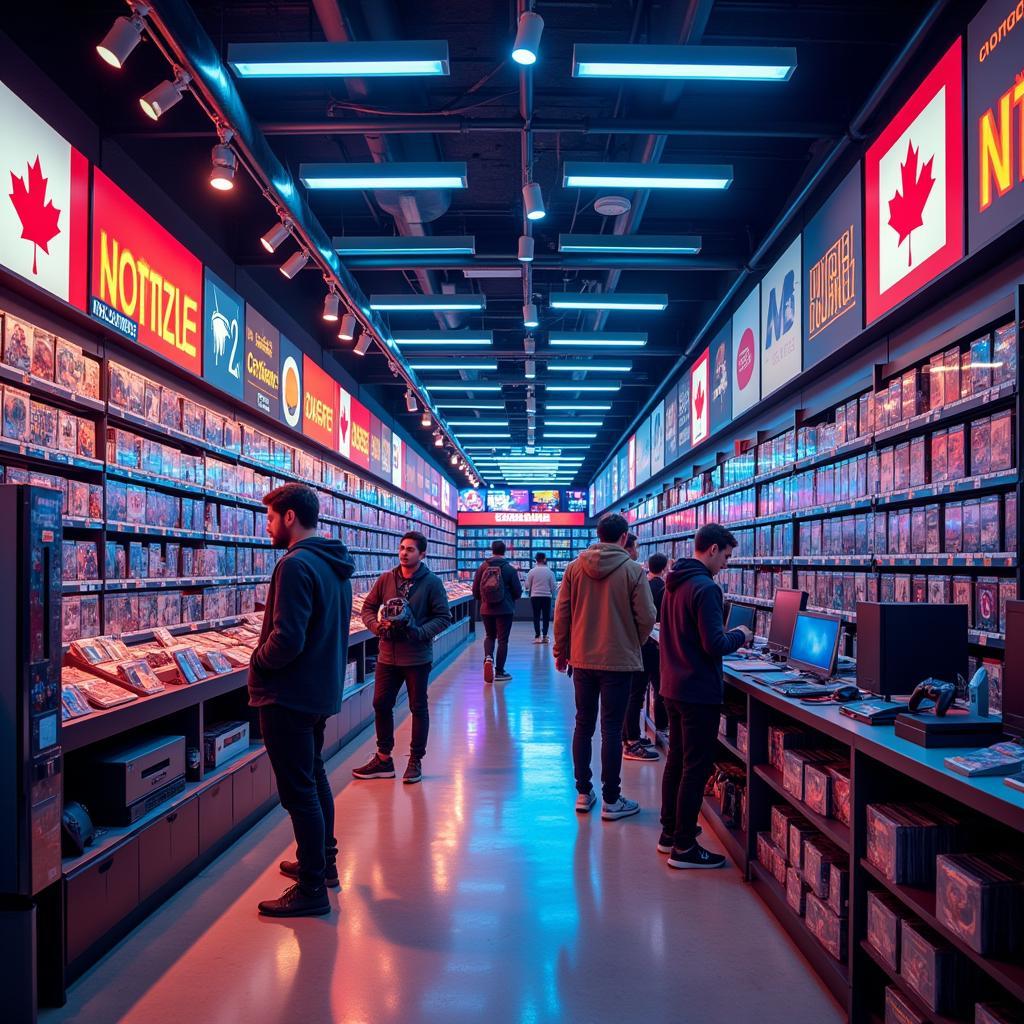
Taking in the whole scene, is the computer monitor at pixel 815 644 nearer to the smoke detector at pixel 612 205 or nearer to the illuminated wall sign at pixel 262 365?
the smoke detector at pixel 612 205

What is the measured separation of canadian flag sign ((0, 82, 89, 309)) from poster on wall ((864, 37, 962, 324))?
13.5 ft

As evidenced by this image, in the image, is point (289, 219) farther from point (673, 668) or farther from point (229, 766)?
point (673, 668)

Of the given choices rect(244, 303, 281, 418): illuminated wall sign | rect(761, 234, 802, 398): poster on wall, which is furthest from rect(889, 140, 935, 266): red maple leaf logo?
rect(244, 303, 281, 418): illuminated wall sign

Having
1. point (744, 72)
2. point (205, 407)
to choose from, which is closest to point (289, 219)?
point (205, 407)

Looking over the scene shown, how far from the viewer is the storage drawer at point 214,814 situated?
13.0ft

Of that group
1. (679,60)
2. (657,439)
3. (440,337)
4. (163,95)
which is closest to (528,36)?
(679,60)

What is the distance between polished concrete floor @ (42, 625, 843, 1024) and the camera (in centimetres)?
272

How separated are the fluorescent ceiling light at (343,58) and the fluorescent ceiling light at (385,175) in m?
1.10

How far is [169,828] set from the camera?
361 cm

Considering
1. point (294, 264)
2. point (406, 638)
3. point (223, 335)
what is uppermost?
point (294, 264)

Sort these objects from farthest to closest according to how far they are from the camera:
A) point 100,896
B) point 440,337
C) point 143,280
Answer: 1. point 440,337
2. point 143,280
3. point 100,896

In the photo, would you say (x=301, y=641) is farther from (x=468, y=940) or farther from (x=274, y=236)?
(x=274, y=236)

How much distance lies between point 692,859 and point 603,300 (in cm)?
552

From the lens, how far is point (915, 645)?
312cm
